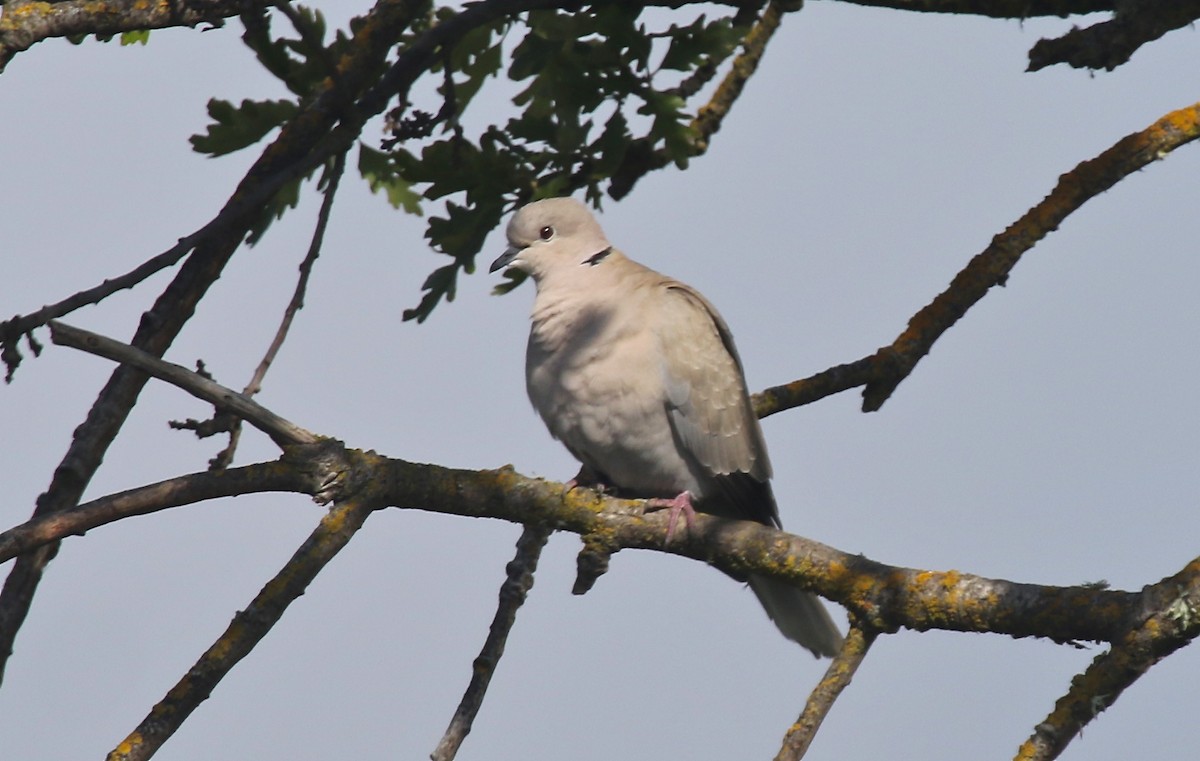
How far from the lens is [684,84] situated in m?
5.21

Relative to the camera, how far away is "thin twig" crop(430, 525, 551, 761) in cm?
311

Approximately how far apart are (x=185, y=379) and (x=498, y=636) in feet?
3.13

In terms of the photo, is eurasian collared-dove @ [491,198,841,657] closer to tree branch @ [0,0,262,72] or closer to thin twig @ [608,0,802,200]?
thin twig @ [608,0,802,200]

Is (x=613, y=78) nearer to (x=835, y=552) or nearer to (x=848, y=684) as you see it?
(x=835, y=552)

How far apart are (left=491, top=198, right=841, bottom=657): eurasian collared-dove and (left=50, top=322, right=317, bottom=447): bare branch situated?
4.34ft

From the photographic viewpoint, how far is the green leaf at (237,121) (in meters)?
3.99

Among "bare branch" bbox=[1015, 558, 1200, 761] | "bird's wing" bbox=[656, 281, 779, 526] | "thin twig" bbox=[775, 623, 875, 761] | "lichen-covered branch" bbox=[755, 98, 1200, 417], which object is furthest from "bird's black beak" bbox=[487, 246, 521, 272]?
"bare branch" bbox=[1015, 558, 1200, 761]

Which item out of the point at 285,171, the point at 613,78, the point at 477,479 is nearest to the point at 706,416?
the point at 613,78

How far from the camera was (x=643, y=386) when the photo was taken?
4.34m

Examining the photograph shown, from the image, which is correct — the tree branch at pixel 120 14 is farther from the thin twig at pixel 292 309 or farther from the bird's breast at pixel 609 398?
the bird's breast at pixel 609 398

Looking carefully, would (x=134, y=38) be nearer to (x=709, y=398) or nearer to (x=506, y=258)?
(x=506, y=258)

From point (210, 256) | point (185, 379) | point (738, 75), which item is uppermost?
point (738, 75)

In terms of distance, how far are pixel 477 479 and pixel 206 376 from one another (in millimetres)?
619

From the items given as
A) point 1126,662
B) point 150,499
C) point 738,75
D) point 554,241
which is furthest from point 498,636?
point 738,75
